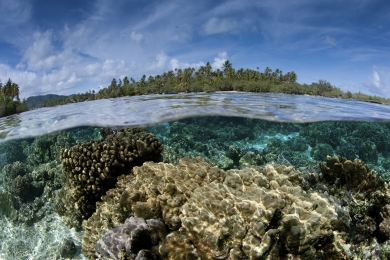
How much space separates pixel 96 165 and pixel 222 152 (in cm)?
714

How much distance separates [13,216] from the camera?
924 cm

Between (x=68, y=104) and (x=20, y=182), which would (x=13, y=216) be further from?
(x=68, y=104)

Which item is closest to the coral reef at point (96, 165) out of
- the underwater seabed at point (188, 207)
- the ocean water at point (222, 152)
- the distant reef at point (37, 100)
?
the underwater seabed at point (188, 207)

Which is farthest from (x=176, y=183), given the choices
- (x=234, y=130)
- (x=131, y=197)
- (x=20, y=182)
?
(x=234, y=130)

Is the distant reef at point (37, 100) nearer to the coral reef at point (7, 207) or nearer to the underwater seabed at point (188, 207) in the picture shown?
the underwater seabed at point (188, 207)

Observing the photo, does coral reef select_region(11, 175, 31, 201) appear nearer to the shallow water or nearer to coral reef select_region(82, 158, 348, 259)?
the shallow water

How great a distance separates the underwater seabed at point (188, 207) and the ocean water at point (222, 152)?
40 millimetres

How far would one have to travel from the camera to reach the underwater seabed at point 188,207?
391 cm

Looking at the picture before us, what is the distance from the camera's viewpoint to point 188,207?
4301 mm

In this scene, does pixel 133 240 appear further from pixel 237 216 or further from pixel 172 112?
pixel 172 112

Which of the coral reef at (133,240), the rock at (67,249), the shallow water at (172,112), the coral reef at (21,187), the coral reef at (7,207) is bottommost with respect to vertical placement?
the rock at (67,249)

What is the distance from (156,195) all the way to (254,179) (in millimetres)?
2085

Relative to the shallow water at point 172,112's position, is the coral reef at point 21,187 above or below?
below

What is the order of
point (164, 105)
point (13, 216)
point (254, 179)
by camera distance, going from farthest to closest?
point (164, 105), point (13, 216), point (254, 179)
